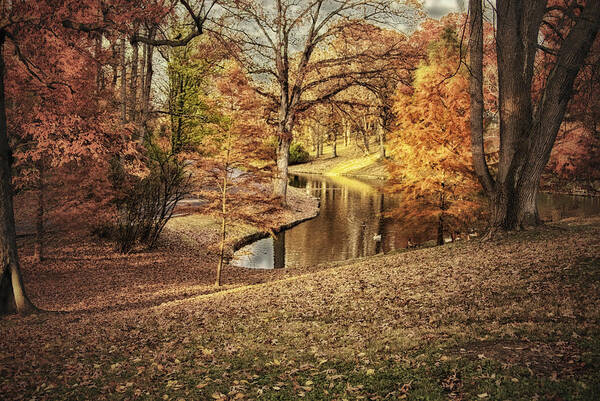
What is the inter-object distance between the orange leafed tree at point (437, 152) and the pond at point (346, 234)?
217 centimetres

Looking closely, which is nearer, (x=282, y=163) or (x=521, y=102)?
(x=521, y=102)

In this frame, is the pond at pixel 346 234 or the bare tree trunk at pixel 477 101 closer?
the bare tree trunk at pixel 477 101

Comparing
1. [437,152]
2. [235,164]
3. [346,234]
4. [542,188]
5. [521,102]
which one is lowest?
[346,234]

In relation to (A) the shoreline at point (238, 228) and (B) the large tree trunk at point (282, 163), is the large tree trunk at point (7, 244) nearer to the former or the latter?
(A) the shoreline at point (238, 228)

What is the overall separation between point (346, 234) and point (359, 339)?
18581mm

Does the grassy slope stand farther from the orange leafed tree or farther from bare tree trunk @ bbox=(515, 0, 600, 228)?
bare tree trunk @ bbox=(515, 0, 600, 228)

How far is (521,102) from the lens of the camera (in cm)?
1105

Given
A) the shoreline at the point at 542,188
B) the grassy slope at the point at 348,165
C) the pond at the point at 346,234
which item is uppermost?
the grassy slope at the point at 348,165

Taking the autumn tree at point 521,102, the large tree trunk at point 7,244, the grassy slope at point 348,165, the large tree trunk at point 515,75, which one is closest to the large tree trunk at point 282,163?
the autumn tree at point 521,102

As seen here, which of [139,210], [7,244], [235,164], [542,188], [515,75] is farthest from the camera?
[542,188]

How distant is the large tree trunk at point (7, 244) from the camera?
8914mm

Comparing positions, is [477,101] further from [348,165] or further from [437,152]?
[348,165]

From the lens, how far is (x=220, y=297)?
1075 centimetres

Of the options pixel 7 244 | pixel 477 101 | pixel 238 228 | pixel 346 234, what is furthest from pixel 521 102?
pixel 238 228
